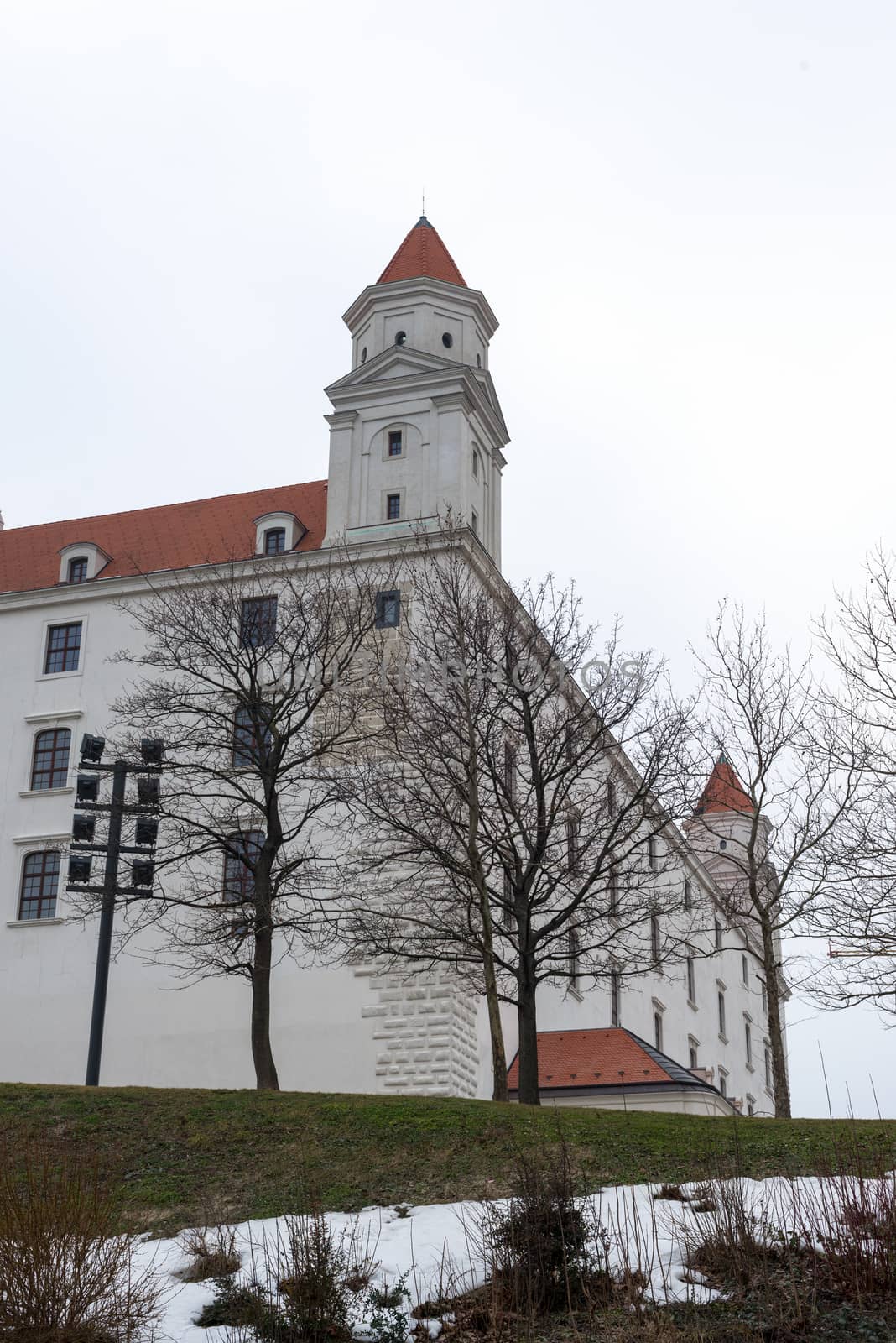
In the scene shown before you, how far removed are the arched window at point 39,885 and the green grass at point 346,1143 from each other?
14.4 m

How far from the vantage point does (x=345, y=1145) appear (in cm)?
1856

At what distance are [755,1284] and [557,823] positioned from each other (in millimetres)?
15328

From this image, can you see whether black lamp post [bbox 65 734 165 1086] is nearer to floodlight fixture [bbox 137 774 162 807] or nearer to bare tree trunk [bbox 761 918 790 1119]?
floodlight fixture [bbox 137 774 162 807]

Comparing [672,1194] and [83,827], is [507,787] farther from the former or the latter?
[672,1194]

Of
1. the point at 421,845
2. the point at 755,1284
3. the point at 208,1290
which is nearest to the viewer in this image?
the point at 755,1284

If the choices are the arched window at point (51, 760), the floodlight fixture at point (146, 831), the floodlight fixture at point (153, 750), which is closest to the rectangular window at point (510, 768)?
the floodlight fixture at point (153, 750)

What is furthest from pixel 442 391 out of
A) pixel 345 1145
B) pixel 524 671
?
pixel 345 1145

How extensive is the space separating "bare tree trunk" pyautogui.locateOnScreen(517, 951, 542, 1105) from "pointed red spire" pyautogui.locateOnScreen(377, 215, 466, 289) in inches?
864

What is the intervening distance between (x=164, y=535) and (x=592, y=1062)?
17.6 m

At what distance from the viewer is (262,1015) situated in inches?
1016

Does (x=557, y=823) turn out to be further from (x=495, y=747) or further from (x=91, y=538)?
(x=91, y=538)

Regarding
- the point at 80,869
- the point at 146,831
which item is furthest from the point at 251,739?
the point at 80,869

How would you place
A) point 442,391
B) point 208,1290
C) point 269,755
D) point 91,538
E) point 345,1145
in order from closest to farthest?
point 208,1290
point 345,1145
point 269,755
point 442,391
point 91,538

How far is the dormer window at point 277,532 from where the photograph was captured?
38906 millimetres
